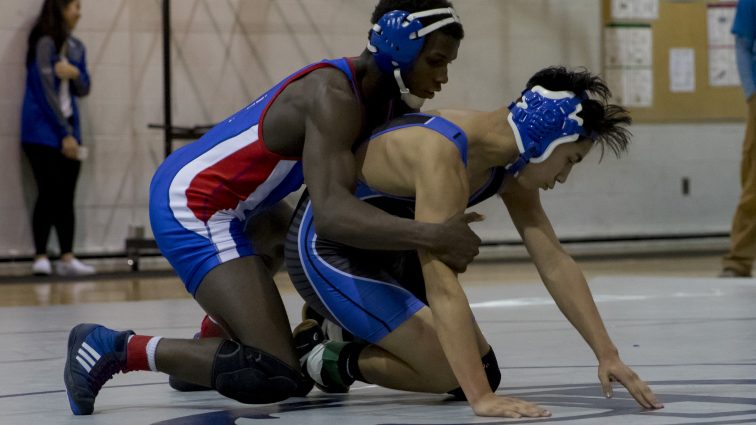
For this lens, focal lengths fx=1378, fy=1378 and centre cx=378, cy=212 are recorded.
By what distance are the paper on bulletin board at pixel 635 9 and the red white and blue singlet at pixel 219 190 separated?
23.4ft

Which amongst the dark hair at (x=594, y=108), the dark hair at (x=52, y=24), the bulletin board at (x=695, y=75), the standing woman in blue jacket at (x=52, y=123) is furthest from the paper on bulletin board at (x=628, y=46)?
the dark hair at (x=594, y=108)

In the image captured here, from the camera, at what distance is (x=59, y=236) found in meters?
8.10

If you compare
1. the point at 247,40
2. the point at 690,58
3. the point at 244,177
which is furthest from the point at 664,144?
the point at 244,177

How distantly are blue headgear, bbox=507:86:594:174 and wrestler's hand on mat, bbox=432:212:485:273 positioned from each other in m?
0.24

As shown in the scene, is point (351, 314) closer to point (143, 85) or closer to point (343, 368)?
point (343, 368)

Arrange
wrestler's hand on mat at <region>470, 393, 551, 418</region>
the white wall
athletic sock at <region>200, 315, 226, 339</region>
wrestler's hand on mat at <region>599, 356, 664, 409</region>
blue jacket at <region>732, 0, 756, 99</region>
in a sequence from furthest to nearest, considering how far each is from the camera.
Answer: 1. the white wall
2. blue jacket at <region>732, 0, 756, 99</region>
3. athletic sock at <region>200, 315, 226, 339</region>
4. wrestler's hand on mat at <region>599, 356, 664, 409</region>
5. wrestler's hand on mat at <region>470, 393, 551, 418</region>

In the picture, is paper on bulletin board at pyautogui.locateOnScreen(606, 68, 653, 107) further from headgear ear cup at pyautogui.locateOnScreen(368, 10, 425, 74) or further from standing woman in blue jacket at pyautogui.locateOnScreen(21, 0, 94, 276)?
headgear ear cup at pyautogui.locateOnScreen(368, 10, 425, 74)

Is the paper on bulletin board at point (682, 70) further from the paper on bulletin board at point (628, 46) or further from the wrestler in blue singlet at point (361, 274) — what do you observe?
the wrestler in blue singlet at point (361, 274)

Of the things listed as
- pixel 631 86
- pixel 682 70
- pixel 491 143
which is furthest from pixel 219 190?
pixel 682 70

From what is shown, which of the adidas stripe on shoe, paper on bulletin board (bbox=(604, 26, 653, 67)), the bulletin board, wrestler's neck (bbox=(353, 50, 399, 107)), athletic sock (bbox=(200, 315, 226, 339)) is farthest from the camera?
the bulletin board

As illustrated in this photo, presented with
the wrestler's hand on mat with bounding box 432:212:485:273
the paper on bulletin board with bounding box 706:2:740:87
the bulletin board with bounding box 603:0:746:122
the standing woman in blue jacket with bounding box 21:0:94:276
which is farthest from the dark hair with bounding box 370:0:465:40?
the paper on bulletin board with bounding box 706:2:740:87

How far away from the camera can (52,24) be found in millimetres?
8039

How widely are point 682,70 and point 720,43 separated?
40cm

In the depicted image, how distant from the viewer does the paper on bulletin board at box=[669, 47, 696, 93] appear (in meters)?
10.4
